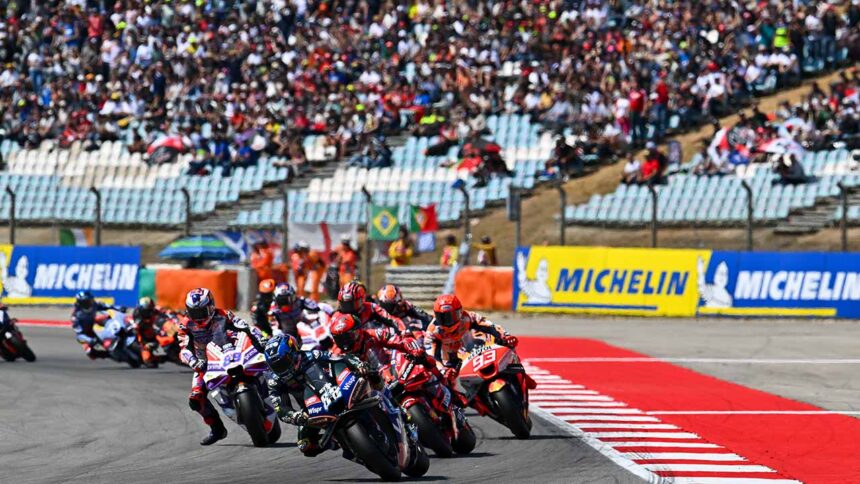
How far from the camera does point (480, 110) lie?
124 feet

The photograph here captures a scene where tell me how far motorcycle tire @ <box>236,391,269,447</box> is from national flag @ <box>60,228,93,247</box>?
73.4 feet

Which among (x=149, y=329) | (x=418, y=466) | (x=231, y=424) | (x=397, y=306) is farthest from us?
(x=149, y=329)

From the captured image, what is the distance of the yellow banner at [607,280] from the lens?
96.9 feet

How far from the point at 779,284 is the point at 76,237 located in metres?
Answer: 16.7

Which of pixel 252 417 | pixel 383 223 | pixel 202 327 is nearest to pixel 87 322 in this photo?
pixel 202 327

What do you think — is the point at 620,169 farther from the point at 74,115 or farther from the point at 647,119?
the point at 74,115

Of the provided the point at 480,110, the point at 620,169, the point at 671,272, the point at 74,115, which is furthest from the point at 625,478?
the point at 74,115

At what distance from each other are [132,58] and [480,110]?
542 inches

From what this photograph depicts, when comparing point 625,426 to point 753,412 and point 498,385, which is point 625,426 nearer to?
point 498,385

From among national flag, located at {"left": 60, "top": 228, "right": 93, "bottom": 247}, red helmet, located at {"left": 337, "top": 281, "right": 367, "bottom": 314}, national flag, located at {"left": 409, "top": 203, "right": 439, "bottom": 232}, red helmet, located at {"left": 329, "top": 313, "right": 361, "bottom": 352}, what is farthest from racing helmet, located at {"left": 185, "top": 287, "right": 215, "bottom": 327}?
national flag, located at {"left": 60, "top": 228, "right": 93, "bottom": 247}

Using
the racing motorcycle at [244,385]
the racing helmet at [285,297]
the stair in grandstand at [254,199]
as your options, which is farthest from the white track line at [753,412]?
the stair in grandstand at [254,199]

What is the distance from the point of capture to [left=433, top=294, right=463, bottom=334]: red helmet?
546 inches

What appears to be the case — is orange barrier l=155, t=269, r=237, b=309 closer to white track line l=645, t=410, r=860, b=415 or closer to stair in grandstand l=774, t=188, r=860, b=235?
stair in grandstand l=774, t=188, r=860, b=235

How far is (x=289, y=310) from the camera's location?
1880cm
